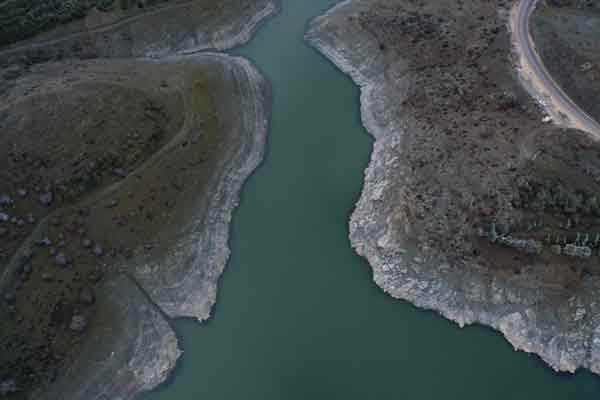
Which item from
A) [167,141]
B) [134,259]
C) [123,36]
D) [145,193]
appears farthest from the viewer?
[123,36]

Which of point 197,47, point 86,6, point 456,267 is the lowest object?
point 456,267

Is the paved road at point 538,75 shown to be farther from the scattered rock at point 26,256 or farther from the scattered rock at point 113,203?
the scattered rock at point 26,256

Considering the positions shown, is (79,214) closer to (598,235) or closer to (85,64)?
(85,64)

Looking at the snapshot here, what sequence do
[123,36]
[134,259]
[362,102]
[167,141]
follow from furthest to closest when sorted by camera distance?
1. [123,36]
2. [362,102]
3. [167,141]
4. [134,259]

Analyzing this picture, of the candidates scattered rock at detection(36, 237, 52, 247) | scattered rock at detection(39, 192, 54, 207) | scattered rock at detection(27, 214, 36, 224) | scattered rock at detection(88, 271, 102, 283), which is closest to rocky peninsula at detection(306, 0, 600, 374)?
scattered rock at detection(88, 271, 102, 283)

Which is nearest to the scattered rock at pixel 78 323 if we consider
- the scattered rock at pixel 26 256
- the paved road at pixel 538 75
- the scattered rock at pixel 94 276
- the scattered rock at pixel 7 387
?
the scattered rock at pixel 94 276

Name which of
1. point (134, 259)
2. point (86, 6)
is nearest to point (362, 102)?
point (134, 259)

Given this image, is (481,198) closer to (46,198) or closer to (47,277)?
(47,277)

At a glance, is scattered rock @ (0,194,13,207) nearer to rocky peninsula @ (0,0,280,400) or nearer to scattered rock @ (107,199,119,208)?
rocky peninsula @ (0,0,280,400)
